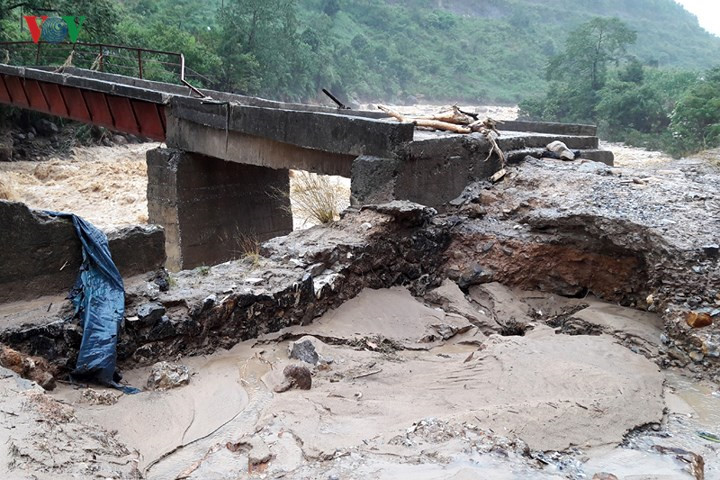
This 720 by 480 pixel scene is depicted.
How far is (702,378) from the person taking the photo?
4645mm

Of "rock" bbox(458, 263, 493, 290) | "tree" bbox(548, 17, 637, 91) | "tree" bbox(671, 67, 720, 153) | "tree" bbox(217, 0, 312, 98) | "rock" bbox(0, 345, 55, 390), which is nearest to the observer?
"rock" bbox(0, 345, 55, 390)

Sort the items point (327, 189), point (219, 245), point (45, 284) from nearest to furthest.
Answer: point (45, 284) < point (327, 189) < point (219, 245)

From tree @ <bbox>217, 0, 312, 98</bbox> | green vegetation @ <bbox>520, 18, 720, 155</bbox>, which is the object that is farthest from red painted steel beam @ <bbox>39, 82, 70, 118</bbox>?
green vegetation @ <bbox>520, 18, 720, 155</bbox>

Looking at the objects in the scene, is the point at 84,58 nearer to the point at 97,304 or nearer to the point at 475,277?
the point at 475,277

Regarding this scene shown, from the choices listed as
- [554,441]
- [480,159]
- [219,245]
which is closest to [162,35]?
[219,245]

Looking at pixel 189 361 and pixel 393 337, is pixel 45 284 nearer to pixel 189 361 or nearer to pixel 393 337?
pixel 189 361

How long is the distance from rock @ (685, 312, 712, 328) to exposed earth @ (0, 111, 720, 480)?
0.19 feet

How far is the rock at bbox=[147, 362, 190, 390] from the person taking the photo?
13.4 ft

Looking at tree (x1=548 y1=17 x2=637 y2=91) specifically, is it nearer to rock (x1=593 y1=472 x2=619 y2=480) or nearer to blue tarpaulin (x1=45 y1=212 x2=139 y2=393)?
blue tarpaulin (x1=45 y1=212 x2=139 y2=393)

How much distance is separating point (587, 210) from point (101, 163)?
18.4 meters

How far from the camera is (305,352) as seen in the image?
462 cm

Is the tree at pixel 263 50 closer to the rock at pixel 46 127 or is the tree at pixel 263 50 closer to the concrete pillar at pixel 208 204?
the rock at pixel 46 127

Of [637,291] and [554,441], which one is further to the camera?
[637,291]

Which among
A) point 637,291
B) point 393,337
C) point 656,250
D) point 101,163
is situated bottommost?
point 101,163
